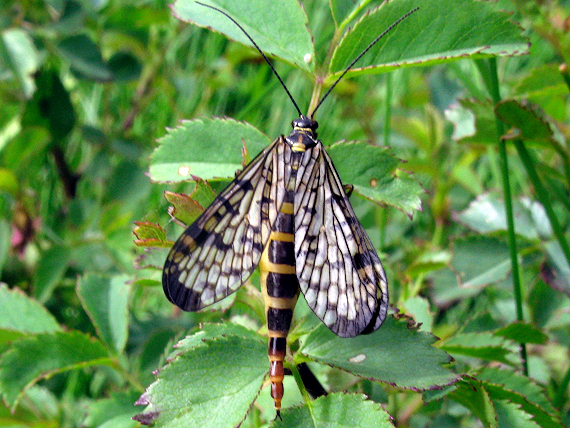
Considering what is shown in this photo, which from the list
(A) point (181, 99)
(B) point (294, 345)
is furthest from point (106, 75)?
(B) point (294, 345)

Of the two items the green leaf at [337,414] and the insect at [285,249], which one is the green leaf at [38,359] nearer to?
the insect at [285,249]

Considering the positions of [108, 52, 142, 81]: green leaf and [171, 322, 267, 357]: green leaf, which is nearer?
[171, 322, 267, 357]: green leaf

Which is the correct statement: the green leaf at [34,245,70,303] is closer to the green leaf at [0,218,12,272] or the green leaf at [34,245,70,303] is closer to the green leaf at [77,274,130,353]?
the green leaf at [0,218,12,272]

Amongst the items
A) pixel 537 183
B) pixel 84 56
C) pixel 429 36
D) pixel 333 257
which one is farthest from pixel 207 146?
pixel 84 56

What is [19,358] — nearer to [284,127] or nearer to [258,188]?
[258,188]

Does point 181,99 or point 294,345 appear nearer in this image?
point 294,345

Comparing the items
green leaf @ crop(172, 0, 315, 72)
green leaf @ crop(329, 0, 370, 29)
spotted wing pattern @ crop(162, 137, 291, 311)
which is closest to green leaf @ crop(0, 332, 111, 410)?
spotted wing pattern @ crop(162, 137, 291, 311)
